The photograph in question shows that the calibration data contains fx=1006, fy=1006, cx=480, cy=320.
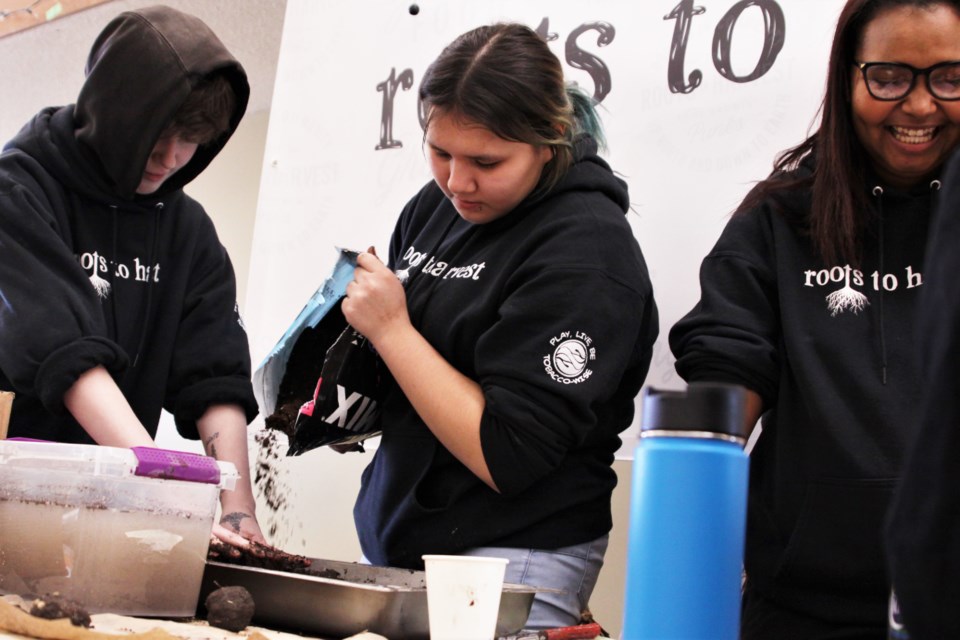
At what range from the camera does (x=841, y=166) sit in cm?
130

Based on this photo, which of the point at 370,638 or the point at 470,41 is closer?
the point at 370,638

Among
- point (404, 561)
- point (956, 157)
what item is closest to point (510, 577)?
point (404, 561)

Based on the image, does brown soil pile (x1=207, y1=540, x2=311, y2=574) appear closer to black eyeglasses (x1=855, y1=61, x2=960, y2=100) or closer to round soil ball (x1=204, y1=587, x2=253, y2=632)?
round soil ball (x1=204, y1=587, x2=253, y2=632)

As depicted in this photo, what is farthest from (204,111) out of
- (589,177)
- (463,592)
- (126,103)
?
(463,592)

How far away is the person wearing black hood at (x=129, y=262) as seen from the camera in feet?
4.53

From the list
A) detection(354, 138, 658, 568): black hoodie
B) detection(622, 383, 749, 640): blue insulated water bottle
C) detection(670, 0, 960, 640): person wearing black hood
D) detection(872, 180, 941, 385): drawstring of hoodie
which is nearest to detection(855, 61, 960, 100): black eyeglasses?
detection(670, 0, 960, 640): person wearing black hood

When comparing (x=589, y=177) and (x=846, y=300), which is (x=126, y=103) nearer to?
(x=589, y=177)

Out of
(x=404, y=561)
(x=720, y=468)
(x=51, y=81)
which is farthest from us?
(x=51, y=81)

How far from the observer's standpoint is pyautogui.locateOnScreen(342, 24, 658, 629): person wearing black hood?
126 cm

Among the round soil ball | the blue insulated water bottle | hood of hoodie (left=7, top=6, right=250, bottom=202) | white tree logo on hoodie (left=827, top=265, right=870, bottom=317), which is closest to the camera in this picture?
the blue insulated water bottle

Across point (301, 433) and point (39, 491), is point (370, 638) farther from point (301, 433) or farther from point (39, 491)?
point (301, 433)

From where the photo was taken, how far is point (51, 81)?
4.21m

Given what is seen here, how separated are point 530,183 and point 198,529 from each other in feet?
2.13

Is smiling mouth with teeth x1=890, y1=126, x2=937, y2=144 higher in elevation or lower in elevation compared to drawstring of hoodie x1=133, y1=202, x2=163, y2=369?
higher
